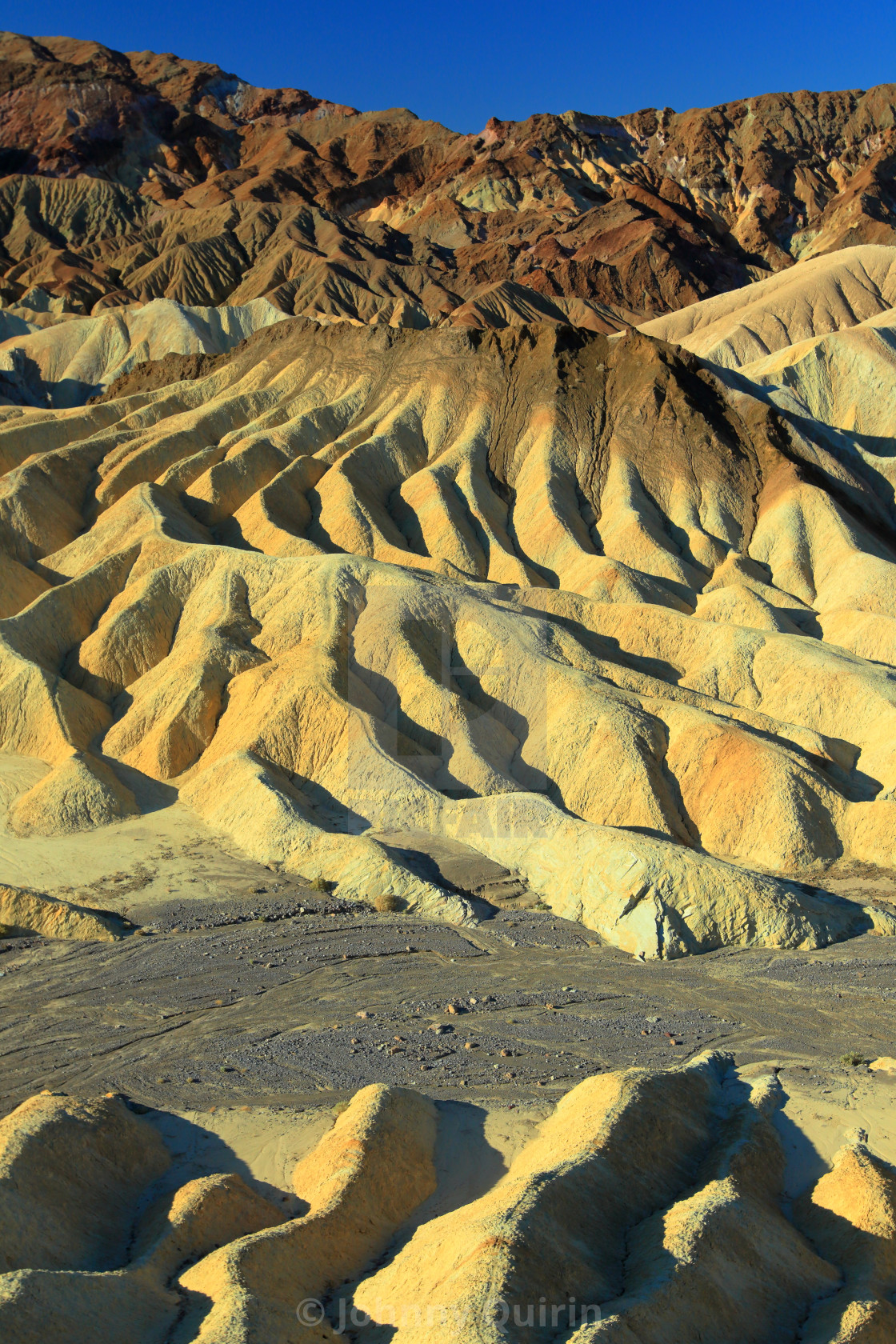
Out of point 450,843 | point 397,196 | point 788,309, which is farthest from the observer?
point 397,196

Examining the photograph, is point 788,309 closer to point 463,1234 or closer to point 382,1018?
point 382,1018

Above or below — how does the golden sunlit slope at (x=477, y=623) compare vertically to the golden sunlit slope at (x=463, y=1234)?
above

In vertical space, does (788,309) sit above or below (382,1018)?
above

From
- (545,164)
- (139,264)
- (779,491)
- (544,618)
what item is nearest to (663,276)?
(545,164)

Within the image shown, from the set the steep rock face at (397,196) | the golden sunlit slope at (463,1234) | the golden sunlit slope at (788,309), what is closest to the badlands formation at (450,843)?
the golden sunlit slope at (463,1234)

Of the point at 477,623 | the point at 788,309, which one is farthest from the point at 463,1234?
the point at 788,309

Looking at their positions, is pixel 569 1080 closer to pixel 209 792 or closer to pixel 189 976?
pixel 189 976

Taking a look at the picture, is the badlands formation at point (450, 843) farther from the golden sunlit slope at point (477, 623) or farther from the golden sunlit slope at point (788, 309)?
the golden sunlit slope at point (788, 309)
